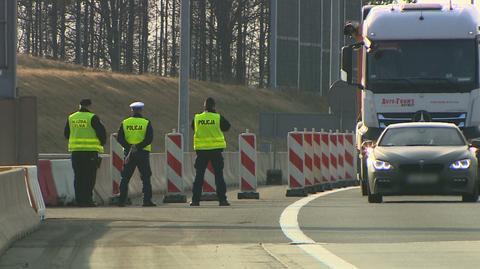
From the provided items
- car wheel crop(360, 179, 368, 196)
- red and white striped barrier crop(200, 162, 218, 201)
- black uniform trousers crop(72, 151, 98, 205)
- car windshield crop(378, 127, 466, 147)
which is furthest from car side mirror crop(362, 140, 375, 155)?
black uniform trousers crop(72, 151, 98, 205)

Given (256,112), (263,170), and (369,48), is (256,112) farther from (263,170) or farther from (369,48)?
(369,48)

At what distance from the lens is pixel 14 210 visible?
1527cm

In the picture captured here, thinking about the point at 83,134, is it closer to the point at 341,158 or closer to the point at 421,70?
the point at 421,70

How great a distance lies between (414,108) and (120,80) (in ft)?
149

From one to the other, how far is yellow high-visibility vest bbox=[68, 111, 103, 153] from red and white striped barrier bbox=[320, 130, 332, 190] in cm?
795

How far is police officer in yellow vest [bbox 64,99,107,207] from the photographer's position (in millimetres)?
22250

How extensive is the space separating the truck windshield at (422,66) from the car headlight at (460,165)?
4.74 m

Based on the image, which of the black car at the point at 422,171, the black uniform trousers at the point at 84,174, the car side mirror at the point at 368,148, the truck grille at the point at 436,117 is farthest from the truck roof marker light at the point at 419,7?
the black uniform trousers at the point at 84,174

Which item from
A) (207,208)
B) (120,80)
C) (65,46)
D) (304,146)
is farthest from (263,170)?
(65,46)

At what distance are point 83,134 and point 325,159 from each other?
9012 millimetres

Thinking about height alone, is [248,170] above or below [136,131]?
→ below

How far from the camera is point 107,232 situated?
15.6 metres

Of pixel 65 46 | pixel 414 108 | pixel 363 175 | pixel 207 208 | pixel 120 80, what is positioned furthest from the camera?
pixel 65 46

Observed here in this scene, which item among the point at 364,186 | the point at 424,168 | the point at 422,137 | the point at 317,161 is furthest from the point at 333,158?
the point at 424,168
